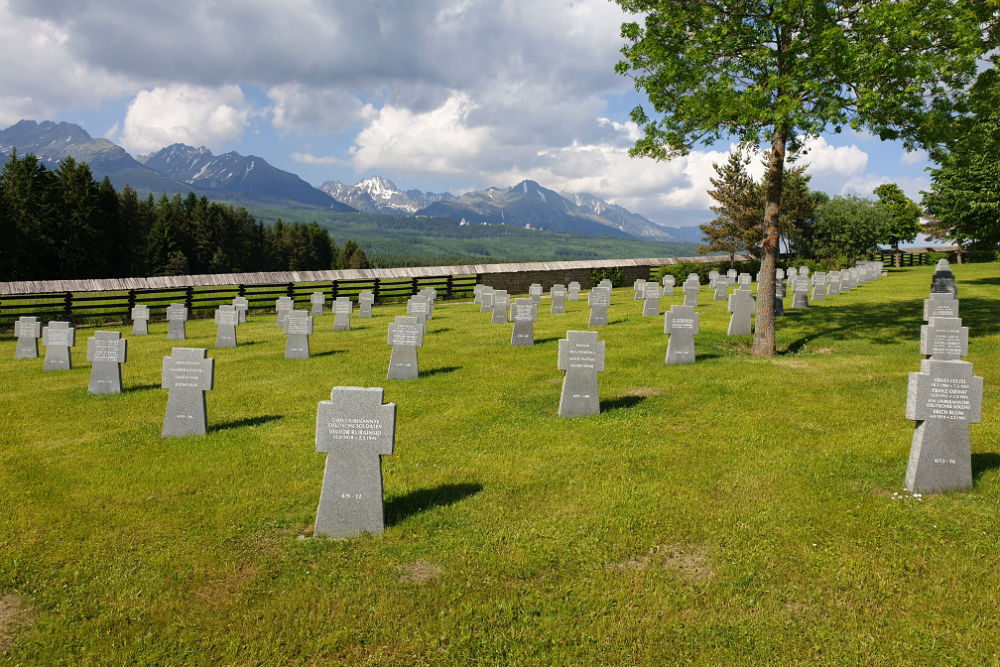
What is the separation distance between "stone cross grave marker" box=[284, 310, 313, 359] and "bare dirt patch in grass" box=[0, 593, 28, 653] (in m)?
11.9

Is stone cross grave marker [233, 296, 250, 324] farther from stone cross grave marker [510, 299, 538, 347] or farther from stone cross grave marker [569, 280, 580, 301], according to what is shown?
stone cross grave marker [569, 280, 580, 301]

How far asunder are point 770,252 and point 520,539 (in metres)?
11.3

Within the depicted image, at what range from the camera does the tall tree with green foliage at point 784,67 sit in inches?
464

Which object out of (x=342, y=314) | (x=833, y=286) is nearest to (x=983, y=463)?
(x=342, y=314)

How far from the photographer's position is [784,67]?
13.5m

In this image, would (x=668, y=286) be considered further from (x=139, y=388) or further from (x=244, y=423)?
(x=244, y=423)

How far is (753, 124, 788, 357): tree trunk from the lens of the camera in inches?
547

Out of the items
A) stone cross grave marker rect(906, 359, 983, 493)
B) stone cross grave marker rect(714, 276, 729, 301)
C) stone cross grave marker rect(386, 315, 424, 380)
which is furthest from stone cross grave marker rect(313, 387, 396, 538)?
stone cross grave marker rect(714, 276, 729, 301)

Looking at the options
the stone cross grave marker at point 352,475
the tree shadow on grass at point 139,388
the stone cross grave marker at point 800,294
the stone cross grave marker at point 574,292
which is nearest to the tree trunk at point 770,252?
the stone cross grave marker at point 800,294

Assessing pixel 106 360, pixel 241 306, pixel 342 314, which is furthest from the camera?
pixel 241 306

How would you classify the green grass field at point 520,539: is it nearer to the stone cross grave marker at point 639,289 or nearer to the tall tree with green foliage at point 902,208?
the stone cross grave marker at point 639,289

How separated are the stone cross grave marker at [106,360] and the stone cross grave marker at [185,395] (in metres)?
3.96

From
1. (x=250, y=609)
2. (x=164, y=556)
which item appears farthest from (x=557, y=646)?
(x=164, y=556)

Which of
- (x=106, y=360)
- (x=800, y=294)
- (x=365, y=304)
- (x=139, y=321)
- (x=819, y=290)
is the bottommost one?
(x=139, y=321)
